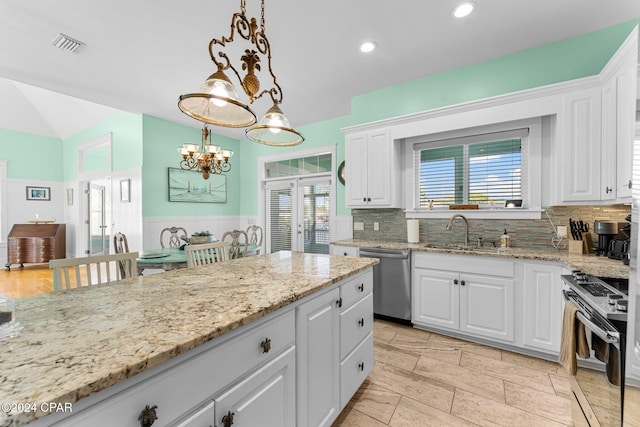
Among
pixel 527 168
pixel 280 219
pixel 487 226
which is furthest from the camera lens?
pixel 280 219

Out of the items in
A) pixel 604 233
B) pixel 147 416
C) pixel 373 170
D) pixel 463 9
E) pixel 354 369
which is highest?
pixel 463 9

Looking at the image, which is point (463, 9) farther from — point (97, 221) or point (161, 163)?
point (97, 221)

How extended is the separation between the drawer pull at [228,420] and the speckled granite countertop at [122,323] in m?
0.29

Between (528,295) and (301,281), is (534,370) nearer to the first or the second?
(528,295)

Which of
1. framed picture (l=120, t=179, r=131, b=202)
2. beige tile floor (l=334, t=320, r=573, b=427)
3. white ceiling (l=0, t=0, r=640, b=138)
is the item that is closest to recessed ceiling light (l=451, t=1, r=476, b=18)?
white ceiling (l=0, t=0, r=640, b=138)

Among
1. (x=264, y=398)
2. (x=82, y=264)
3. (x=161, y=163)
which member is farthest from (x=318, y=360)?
(x=161, y=163)

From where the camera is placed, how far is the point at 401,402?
190 centimetres

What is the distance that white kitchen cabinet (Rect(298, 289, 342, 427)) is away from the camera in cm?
127

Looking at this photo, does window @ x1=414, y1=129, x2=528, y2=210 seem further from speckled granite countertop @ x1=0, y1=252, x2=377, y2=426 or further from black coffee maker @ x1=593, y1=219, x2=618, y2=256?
speckled granite countertop @ x1=0, y1=252, x2=377, y2=426

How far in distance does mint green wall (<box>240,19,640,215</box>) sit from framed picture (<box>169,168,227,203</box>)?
2330 mm

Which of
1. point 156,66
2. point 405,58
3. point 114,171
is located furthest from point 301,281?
point 114,171

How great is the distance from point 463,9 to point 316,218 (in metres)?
3.54

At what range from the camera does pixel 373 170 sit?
140 inches

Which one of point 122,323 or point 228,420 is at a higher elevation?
point 122,323
